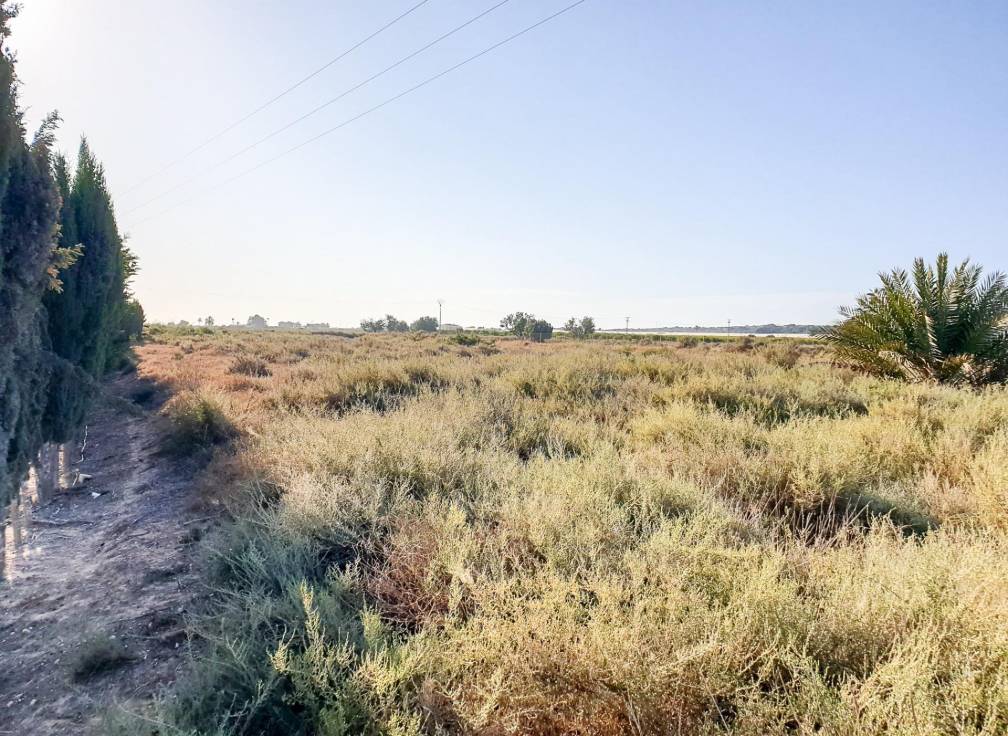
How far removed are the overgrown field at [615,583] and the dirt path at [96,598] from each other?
39 cm

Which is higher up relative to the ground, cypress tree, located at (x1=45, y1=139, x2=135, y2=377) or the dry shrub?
cypress tree, located at (x1=45, y1=139, x2=135, y2=377)

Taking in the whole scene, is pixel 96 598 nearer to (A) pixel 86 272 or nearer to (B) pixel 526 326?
(A) pixel 86 272

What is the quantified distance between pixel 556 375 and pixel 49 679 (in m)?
8.41

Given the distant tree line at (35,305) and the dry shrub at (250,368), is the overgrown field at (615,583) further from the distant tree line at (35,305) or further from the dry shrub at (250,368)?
the dry shrub at (250,368)

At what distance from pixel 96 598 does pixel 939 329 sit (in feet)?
43.2

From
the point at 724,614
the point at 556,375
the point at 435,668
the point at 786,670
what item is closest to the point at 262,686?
the point at 435,668

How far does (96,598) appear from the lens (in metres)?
3.79

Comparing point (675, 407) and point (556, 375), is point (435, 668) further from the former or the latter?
point (556, 375)

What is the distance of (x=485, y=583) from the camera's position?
262cm

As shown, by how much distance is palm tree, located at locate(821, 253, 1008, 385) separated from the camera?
9.37 metres

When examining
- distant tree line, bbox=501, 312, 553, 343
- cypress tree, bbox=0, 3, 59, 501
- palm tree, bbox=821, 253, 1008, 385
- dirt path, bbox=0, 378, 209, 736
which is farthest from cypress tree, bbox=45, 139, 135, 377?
distant tree line, bbox=501, 312, 553, 343

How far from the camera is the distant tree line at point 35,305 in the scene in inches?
191

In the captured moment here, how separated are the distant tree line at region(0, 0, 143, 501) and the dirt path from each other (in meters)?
0.77

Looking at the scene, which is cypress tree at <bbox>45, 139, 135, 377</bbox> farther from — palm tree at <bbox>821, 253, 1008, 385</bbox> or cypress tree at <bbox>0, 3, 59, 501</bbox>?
palm tree at <bbox>821, 253, 1008, 385</bbox>
